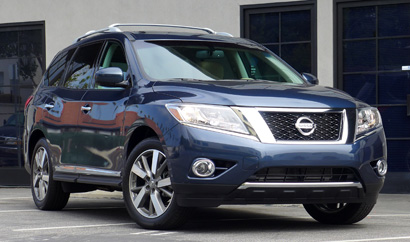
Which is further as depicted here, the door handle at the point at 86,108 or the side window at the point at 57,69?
the side window at the point at 57,69

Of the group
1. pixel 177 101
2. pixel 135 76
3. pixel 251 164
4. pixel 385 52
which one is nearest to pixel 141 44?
pixel 135 76

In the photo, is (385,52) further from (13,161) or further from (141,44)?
(13,161)

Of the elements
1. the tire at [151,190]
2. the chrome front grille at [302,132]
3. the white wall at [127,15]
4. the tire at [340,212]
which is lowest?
the tire at [340,212]

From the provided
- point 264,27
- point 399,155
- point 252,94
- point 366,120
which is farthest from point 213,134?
point 264,27

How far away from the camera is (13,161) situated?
50.5ft

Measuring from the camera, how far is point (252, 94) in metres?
6.95

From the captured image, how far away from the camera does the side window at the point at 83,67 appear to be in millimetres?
8836

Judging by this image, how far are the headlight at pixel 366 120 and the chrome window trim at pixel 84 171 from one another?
82.2 inches

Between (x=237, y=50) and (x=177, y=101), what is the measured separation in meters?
1.83

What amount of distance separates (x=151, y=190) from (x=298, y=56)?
6.41 meters

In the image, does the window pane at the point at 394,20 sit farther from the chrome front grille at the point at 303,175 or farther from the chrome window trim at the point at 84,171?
the chrome front grille at the point at 303,175

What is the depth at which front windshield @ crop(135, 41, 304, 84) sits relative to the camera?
25.7ft

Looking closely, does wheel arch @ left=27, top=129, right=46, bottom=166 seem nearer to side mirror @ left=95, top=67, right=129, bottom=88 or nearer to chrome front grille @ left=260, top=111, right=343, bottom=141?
side mirror @ left=95, top=67, right=129, bottom=88

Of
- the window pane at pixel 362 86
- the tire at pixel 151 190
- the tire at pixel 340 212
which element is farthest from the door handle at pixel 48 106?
the window pane at pixel 362 86
